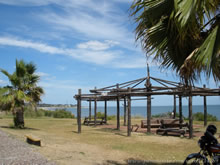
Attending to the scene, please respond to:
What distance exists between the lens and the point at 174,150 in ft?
34.1

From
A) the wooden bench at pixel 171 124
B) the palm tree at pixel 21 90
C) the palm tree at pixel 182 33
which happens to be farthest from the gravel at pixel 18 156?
the wooden bench at pixel 171 124

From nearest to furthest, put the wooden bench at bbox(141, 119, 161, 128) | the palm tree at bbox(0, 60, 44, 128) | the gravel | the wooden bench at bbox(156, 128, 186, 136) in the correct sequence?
the gravel, the wooden bench at bbox(156, 128, 186, 136), the palm tree at bbox(0, 60, 44, 128), the wooden bench at bbox(141, 119, 161, 128)

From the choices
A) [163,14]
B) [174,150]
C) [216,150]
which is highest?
[163,14]

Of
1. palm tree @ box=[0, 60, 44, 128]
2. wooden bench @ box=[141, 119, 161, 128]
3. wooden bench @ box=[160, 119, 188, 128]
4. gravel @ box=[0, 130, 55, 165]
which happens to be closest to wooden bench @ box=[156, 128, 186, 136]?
wooden bench @ box=[160, 119, 188, 128]

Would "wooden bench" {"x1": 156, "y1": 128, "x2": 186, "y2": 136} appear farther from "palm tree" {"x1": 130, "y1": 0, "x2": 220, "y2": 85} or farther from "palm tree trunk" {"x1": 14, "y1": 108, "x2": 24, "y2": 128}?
"palm tree" {"x1": 130, "y1": 0, "x2": 220, "y2": 85}

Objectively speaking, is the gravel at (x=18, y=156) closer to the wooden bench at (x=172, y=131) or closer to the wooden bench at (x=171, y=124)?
the wooden bench at (x=172, y=131)

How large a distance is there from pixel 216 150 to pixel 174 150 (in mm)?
5731

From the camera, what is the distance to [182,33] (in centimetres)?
432

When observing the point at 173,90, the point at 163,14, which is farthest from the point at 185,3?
the point at 173,90

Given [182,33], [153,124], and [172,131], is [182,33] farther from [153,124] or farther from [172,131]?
[153,124]

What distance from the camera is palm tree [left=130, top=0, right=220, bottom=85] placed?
3775 mm

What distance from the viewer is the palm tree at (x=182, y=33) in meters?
3.78

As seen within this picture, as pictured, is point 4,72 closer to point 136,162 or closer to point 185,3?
point 136,162

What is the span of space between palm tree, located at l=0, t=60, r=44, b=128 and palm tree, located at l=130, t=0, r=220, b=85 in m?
12.8
